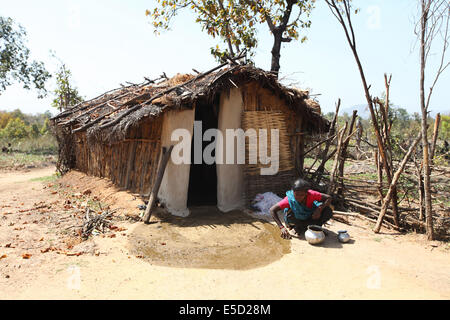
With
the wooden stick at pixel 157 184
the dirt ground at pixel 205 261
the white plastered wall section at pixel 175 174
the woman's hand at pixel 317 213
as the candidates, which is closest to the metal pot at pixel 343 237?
the dirt ground at pixel 205 261

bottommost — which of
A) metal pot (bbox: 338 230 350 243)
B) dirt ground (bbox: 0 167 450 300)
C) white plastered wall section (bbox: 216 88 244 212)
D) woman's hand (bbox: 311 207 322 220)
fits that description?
dirt ground (bbox: 0 167 450 300)

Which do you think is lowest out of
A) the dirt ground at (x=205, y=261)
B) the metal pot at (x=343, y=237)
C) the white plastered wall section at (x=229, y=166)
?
the dirt ground at (x=205, y=261)

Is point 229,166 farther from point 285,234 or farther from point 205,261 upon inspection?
point 205,261

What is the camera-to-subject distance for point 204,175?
869 centimetres

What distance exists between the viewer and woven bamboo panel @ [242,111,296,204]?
6809 mm

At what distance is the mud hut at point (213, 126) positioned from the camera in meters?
6.15

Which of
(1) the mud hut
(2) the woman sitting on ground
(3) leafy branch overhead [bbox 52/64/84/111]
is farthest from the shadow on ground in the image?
(3) leafy branch overhead [bbox 52/64/84/111]

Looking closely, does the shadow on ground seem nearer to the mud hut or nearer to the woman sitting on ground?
the woman sitting on ground

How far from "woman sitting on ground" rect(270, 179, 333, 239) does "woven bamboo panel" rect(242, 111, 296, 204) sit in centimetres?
189

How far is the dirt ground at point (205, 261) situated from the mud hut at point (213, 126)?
2.65 ft

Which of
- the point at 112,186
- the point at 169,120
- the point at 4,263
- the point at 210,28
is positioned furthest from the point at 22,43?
the point at 4,263

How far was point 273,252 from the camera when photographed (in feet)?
14.8

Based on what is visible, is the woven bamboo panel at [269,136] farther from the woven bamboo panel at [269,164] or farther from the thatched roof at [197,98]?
the thatched roof at [197,98]
